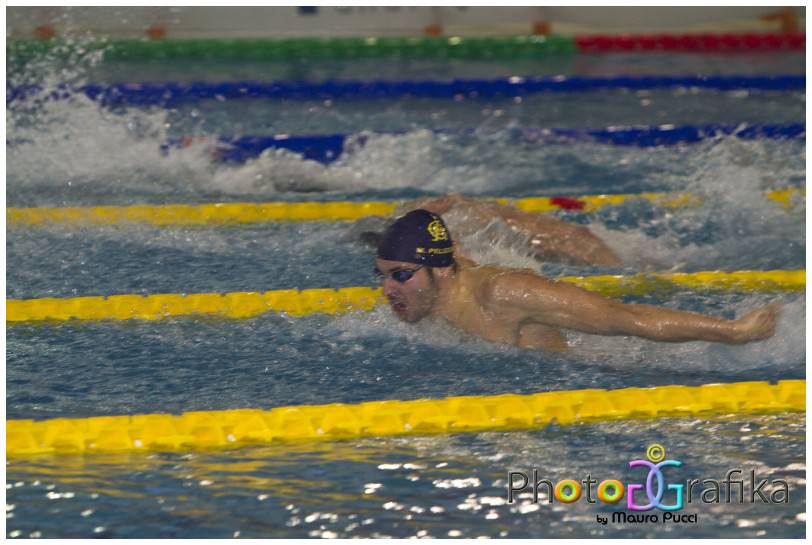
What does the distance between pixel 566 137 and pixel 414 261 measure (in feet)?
11.1

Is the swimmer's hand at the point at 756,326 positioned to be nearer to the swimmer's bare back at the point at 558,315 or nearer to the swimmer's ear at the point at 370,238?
the swimmer's bare back at the point at 558,315

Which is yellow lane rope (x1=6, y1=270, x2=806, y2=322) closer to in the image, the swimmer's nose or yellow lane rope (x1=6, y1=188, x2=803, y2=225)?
the swimmer's nose

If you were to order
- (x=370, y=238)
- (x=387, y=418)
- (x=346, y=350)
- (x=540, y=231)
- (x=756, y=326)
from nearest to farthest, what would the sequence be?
(x=387, y=418) < (x=756, y=326) < (x=346, y=350) < (x=540, y=231) < (x=370, y=238)

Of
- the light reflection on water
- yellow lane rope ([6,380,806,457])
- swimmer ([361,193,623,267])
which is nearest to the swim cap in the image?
yellow lane rope ([6,380,806,457])

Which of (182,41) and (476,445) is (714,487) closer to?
(476,445)

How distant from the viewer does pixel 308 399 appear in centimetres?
344

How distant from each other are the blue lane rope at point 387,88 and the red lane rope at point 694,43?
142cm

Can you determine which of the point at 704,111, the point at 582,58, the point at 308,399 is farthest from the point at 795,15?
the point at 308,399

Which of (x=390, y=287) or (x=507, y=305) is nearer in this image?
(x=507, y=305)

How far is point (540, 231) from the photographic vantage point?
461 cm

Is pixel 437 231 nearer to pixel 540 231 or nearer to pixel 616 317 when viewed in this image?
pixel 616 317

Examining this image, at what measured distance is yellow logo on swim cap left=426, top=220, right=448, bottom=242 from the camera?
3650 millimetres

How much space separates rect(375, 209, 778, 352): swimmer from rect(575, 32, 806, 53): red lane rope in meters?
6.28

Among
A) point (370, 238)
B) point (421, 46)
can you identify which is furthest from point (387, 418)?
point (421, 46)
